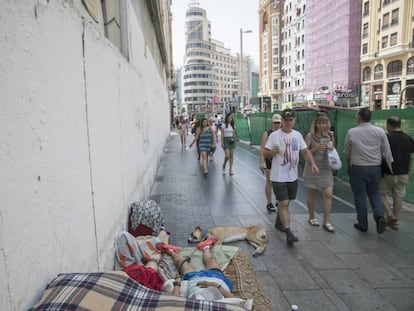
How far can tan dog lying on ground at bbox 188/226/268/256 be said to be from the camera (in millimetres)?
4949

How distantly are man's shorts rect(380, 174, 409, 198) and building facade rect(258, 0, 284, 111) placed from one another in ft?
273

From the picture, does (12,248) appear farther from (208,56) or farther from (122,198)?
(208,56)

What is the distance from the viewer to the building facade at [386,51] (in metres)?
44.8

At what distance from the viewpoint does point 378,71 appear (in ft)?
169

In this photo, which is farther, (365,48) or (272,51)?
(272,51)

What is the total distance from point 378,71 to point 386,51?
3772 millimetres

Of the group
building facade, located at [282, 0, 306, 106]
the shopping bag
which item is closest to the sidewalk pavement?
the shopping bag

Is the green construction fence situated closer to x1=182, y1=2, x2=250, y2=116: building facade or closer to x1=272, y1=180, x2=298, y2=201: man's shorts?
x1=272, y1=180, x2=298, y2=201: man's shorts

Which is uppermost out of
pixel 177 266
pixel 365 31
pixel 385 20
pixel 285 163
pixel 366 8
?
pixel 366 8

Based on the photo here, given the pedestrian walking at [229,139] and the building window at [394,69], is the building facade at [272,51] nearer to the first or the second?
the building window at [394,69]

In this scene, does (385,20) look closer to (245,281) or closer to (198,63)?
(245,281)

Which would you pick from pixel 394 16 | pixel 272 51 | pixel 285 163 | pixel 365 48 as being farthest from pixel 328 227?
pixel 272 51

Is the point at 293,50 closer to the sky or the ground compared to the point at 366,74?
closer to the sky

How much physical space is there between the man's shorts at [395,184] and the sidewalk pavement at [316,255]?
0.57m
